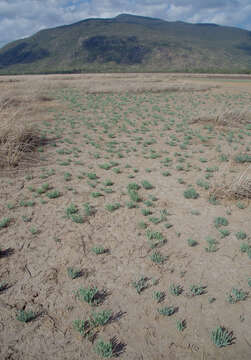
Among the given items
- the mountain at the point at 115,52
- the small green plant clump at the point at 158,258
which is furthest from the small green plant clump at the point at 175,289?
the mountain at the point at 115,52

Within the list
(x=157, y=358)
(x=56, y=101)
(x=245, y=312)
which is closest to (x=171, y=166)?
(x=245, y=312)

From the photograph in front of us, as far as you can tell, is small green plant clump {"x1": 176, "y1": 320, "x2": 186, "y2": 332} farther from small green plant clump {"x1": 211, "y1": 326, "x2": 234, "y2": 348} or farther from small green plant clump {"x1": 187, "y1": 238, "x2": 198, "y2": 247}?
small green plant clump {"x1": 187, "y1": 238, "x2": 198, "y2": 247}

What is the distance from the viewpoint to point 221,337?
9.39 feet

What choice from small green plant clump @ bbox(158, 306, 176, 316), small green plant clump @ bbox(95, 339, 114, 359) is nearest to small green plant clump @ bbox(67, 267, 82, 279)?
small green plant clump @ bbox(95, 339, 114, 359)

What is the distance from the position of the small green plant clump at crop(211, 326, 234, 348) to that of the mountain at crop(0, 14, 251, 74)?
8809 centimetres

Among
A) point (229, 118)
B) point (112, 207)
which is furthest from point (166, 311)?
point (229, 118)

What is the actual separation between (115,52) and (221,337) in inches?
4940

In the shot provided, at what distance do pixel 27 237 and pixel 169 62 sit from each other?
104m

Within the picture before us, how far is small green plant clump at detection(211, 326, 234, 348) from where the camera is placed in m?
2.84

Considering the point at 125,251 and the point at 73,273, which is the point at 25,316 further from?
the point at 125,251

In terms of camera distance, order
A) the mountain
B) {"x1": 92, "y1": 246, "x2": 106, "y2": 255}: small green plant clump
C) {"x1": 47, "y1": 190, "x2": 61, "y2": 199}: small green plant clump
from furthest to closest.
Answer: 1. the mountain
2. {"x1": 47, "y1": 190, "x2": 61, "y2": 199}: small green plant clump
3. {"x1": 92, "y1": 246, "x2": 106, "y2": 255}: small green plant clump

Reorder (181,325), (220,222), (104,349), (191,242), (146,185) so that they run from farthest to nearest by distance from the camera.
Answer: (146,185)
(220,222)
(191,242)
(181,325)
(104,349)

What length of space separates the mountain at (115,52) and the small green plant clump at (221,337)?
88.1 meters

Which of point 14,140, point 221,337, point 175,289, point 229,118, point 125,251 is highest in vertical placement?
point 14,140
